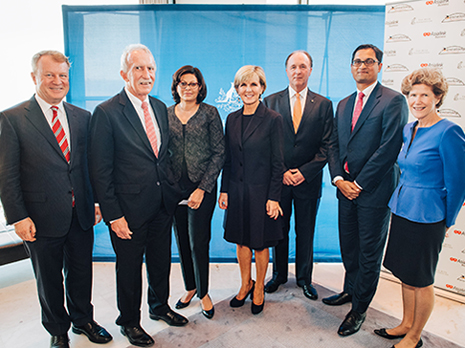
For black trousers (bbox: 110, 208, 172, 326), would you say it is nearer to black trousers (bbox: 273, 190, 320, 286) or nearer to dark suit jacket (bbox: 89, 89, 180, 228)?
dark suit jacket (bbox: 89, 89, 180, 228)

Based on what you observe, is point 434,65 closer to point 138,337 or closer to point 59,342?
point 138,337

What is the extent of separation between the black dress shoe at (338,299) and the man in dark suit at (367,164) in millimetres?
276

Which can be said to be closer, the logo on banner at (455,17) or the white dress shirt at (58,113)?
the white dress shirt at (58,113)

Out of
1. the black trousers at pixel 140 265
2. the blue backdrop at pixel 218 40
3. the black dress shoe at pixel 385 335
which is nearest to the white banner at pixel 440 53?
the blue backdrop at pixel 218 40

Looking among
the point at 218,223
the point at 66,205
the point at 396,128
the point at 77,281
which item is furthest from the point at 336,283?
the point at 66,205

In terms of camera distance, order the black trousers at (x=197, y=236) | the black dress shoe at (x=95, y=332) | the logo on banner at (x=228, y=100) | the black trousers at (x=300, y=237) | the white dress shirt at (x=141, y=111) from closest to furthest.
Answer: the white dress shirt at (x=141, y=111)
the black dress shoe at (x=95, y=332)
the black trousers at (x=197, y=236)
the black trousers at (x=300, y=237)
the logo on banner at (x=228, y=100)

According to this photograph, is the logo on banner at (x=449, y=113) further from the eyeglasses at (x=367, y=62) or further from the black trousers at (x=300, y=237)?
the black trousers at (x=300, y=237)

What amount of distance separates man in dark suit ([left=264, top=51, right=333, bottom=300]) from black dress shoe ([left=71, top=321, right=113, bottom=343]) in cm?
158

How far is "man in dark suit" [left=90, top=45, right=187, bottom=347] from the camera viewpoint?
1912 mm

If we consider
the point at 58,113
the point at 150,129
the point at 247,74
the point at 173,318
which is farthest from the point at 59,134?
the point at 173,318

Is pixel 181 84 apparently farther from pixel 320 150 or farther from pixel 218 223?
pixel 218 223


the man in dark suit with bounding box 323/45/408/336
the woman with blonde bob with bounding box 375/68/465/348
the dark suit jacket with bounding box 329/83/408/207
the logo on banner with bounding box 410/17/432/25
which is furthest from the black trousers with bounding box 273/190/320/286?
the logo on banner with bounding box 410/17/432/25

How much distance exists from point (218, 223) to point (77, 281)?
65.5 inches

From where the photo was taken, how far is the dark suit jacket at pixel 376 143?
2129mm
